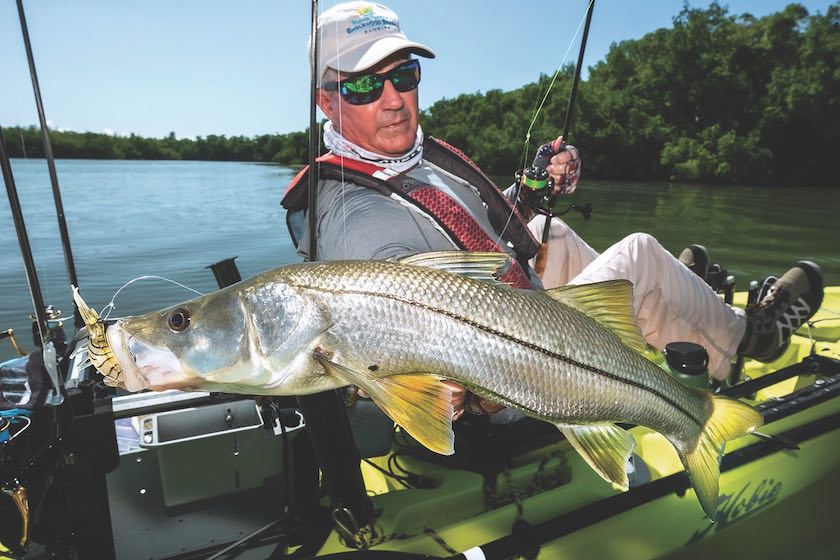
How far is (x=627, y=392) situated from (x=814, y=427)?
1834 millimetres

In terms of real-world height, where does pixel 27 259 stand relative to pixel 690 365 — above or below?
above

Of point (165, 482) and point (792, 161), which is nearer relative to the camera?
point (165, 482)

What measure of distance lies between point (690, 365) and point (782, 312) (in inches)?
49.1

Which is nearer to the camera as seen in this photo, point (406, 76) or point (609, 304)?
point (609, 304)

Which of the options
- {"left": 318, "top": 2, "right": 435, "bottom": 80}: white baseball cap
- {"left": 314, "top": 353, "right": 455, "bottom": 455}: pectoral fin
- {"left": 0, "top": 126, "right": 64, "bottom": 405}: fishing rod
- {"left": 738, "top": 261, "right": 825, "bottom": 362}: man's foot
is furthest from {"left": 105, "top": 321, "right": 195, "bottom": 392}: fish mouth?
{"left": 738, "top": 261, "right": 825, "bottom": 362}: man's foot

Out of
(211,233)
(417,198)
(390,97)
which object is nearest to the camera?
(417,198)

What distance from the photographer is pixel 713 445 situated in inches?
67.5

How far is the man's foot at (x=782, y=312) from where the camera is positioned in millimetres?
3309

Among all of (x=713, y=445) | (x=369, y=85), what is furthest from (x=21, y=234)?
(x=713, y=445)

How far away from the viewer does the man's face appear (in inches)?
92.0

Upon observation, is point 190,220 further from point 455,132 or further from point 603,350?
point 455,132

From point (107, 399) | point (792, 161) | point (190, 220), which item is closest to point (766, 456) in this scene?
point (107, 399)

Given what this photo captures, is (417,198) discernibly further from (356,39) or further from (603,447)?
(603,447)

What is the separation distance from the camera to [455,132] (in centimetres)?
3256
